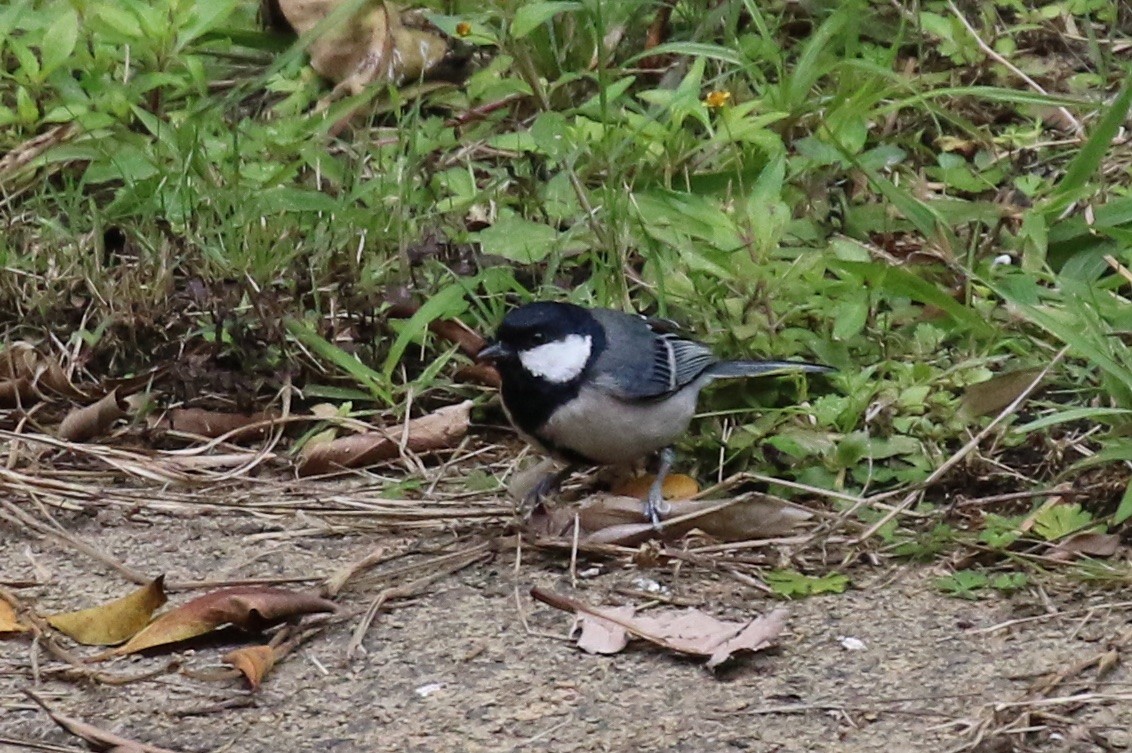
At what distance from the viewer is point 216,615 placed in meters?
2.79

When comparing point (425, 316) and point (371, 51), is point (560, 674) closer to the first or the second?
point (425, 316)

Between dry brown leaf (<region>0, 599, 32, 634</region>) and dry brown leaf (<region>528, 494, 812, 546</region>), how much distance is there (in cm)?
103

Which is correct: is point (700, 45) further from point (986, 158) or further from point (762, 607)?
point (762, 607)

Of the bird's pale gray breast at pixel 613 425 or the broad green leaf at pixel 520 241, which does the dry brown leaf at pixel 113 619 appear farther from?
the broad green leaf at pixel 520 241

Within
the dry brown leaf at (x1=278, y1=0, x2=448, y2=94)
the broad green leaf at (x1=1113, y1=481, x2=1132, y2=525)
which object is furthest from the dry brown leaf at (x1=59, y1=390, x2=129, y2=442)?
the broad green leaf at (x1=1113, y1=481, x2=1132, y2=525)

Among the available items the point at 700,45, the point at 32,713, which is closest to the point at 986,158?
the point at 700,45

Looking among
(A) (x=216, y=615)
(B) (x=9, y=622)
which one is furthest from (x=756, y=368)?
(B) (x=9, y=622)

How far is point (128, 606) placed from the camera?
9.36ft

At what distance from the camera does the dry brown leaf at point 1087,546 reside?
3.06 meters

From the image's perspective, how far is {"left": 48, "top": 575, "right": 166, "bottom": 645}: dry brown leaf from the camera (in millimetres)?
2812

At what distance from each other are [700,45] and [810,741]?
9.10 feet

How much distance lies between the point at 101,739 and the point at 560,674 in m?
0.76

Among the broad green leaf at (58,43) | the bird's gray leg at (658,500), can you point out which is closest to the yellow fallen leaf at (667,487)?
the bird's gray leg at (658,500)

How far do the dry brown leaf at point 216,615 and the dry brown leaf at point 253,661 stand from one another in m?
0.09
